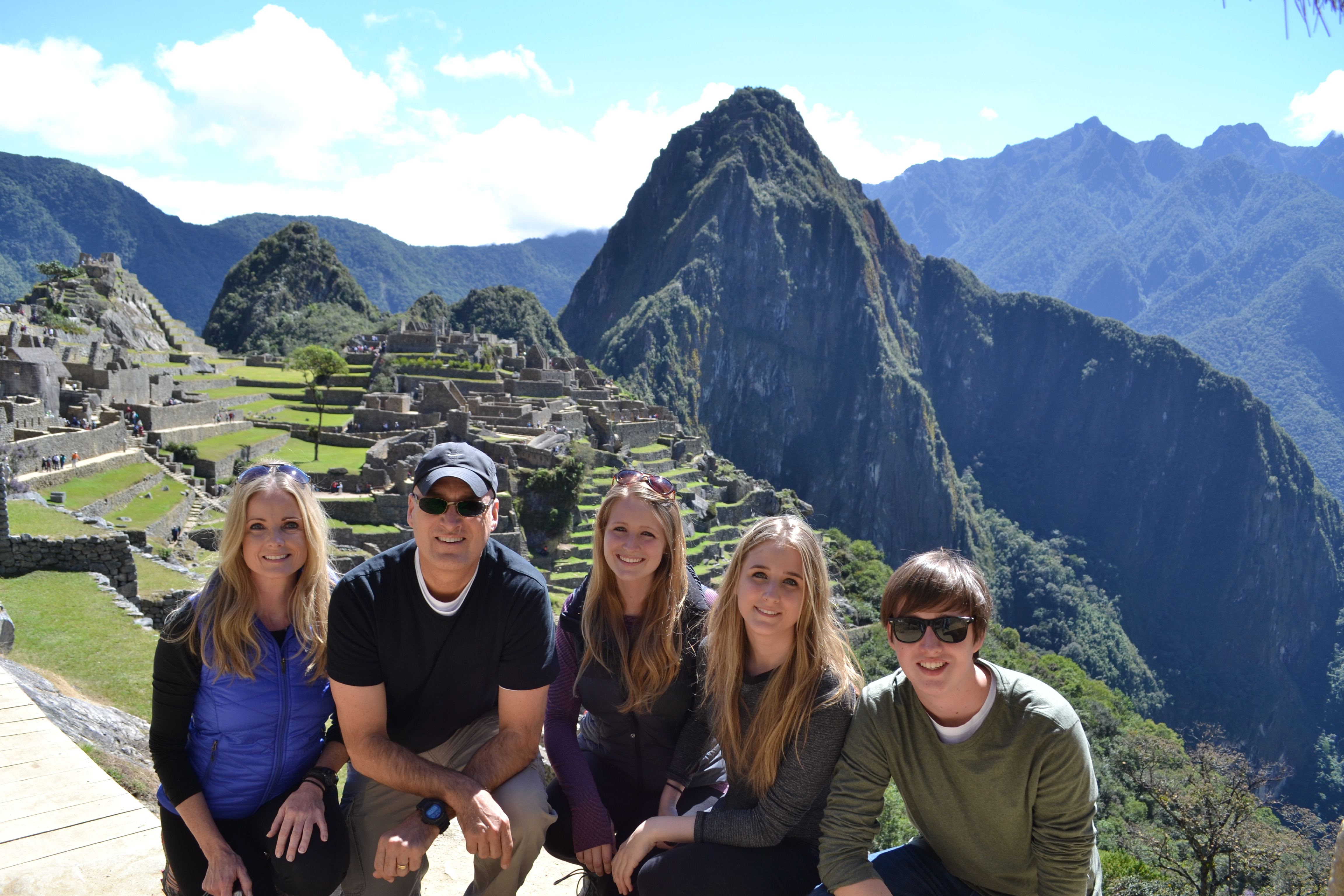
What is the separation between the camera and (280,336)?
2493 inches

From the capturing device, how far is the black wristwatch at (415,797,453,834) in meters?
2.81

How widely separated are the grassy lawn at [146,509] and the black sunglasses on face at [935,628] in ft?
43.2

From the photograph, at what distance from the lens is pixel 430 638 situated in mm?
2957

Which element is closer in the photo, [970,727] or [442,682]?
[970,727]

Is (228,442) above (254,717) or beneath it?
beneath

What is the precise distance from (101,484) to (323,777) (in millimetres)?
14996

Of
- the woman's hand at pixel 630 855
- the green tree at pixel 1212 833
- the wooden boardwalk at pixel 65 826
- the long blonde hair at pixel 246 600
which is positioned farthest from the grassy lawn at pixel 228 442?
the green tree at pixel 1212 833

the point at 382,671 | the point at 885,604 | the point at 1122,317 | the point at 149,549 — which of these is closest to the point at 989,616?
the point at 885,604

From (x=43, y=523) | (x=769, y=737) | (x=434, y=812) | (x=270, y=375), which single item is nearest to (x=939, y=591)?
(x=769, y=737)

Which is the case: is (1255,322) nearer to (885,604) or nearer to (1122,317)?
(1122,317)

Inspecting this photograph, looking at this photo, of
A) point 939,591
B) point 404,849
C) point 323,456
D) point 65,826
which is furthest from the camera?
point 323,456

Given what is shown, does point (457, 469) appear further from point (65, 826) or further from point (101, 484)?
point (101, 484)

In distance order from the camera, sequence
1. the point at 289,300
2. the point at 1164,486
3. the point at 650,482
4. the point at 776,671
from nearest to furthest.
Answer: the point at 776,671 < the point at 650,482 < the point at 289,300 < the point at 1164,486

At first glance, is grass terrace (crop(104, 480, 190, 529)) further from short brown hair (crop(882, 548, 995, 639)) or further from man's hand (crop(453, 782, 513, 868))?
short brown hair (crop(882, 548, 995, 639))
